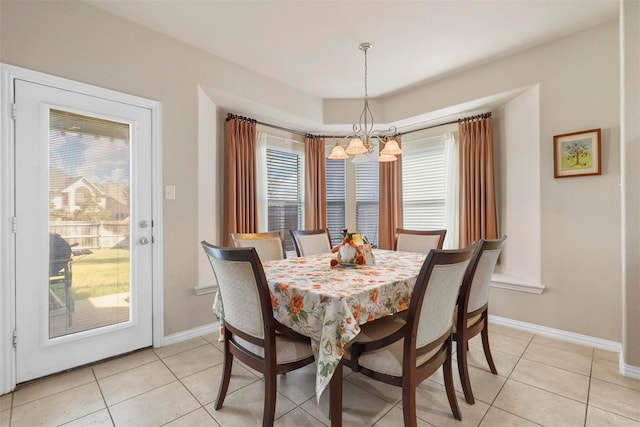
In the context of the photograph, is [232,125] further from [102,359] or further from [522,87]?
[522,87]

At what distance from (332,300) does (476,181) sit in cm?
273

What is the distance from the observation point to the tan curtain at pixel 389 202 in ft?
13.9

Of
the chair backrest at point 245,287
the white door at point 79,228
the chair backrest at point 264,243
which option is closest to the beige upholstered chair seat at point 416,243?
the chair backrest at point 264,243

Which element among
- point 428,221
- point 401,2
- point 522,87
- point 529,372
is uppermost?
point 401,2

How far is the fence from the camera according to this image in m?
2.14

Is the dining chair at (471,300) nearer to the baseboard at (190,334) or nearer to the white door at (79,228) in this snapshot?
the baseboard at (190,334)

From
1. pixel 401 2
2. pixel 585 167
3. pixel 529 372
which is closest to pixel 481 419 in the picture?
pixel 529 372

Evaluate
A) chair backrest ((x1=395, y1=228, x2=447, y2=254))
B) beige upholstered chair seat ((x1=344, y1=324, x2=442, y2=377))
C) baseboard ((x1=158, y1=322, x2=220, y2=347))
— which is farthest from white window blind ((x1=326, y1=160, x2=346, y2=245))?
beige upholstered chair seat ((x1=344, y1=324, x2=442, y2=377))

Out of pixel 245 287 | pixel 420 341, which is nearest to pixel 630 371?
pixel 420 341

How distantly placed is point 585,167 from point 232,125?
341 centimetres

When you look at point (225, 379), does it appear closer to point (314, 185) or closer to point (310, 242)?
point (310, 242)

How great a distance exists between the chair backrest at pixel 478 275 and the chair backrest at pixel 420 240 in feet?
2.63

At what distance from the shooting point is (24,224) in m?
1.98

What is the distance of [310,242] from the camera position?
3.02 m
